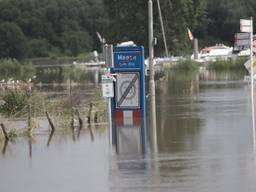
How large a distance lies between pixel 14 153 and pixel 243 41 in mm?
11674

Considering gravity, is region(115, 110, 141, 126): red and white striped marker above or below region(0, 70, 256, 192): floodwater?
above

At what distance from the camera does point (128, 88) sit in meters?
20.4

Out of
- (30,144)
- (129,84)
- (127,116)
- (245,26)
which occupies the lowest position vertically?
(30,144)

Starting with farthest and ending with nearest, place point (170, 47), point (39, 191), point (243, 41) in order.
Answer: point (170, 47) → point (243, 41) → point (39, 191)

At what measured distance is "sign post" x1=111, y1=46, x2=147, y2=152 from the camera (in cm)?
2033

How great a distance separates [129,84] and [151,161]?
661cm

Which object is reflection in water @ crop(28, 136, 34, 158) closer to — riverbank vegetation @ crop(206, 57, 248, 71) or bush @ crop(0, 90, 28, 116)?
bush @ crop(0, 90, 28, 116)

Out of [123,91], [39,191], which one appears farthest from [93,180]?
[123,91]

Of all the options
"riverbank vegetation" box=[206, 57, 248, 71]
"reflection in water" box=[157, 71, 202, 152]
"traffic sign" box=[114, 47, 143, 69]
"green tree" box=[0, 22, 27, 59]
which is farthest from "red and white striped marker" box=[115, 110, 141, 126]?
"green tree" box=[0, 22, 27, 59]

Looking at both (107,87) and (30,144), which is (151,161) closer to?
(30,144)

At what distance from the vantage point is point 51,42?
121 metres

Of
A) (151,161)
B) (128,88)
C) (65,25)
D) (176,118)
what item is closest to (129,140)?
(151,161)

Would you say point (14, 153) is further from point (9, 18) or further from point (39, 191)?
point (9, 18)

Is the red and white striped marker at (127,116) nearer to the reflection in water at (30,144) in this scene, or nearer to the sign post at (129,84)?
the sign post at (129,84)
